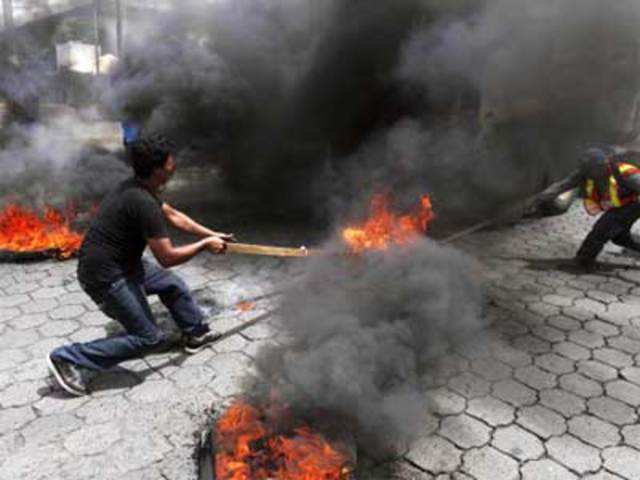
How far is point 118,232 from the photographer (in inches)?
155

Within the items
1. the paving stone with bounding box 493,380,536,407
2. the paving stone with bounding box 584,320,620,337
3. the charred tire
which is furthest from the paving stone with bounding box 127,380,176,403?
the charred tire

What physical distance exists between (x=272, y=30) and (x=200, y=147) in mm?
2244

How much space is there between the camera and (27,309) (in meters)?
5.27

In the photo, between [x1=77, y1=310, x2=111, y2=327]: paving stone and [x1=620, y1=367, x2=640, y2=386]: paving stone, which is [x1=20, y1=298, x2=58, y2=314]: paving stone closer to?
[x1=77, y1=310, x2=111, y2=327]: paving stone

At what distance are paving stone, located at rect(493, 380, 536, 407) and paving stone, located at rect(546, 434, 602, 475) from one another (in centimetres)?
41

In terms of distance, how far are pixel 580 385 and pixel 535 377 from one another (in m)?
0.33

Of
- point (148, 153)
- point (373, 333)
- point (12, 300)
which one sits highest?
point (148, 153)

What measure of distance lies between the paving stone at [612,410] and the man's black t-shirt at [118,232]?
3.35m

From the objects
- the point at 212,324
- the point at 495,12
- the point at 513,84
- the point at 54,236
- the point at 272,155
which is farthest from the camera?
the point at 272,155

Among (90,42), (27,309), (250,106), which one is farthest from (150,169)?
(90,42)

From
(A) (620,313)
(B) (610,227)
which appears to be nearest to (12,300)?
(A) (620,313)

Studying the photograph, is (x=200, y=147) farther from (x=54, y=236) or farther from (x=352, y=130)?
(x=54, y=236)

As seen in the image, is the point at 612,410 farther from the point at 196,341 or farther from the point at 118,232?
the point at 118,232

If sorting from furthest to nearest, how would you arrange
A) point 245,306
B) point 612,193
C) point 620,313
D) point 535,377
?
point 612,193 → point 245,306 → point 620,313 → point 535,377
